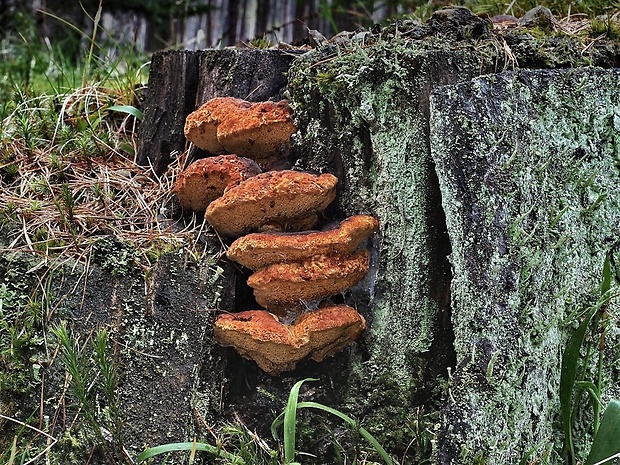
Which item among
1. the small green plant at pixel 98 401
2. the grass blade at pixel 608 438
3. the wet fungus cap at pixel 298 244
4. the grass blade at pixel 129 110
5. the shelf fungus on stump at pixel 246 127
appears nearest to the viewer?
the grass blade at pixel 608 438

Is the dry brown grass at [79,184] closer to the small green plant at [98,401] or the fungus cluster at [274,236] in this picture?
the fungus cluster at [274,236]

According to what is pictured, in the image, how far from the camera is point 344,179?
2527mm

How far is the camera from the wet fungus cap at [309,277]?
2.24 metres

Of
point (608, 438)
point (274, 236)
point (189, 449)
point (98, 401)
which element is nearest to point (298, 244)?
point (274, 236)

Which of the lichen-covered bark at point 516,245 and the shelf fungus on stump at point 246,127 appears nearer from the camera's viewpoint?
the lichen-covered bark at point 516,245

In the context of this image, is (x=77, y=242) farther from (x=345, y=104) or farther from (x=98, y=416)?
(x=345, y=104)

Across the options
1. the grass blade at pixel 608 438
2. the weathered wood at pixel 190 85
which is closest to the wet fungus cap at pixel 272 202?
the weathered wood at pixel 190 85

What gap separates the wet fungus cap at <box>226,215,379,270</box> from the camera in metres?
2.20

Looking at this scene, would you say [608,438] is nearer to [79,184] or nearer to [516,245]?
[516,245]

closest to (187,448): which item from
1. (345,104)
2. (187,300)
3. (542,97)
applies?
(187,300)

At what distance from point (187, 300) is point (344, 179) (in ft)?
2.68

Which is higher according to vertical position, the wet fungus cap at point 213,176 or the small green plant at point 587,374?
the wet fungus cap at point 213,176

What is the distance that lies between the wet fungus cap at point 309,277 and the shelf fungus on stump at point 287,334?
77 millimetres

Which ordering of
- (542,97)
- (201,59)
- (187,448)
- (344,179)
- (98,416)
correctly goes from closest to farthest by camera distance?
1. (187,448)
2. (98,416)
3. (542,97)
4. (344,179)
5. (201,59)
